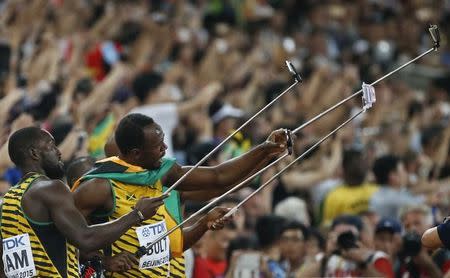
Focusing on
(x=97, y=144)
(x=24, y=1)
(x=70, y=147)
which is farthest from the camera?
(x=24, y=1)

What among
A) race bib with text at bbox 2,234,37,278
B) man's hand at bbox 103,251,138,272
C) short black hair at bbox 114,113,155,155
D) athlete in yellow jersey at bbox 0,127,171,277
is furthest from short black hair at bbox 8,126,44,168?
man's hand at bbox 103,251,138,272

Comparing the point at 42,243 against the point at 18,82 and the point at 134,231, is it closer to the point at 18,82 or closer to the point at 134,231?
the point at 134,231

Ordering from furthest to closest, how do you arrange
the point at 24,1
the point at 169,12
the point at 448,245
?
1. the point at 169,12
2. the point at 24,1
3. the point at 448,245

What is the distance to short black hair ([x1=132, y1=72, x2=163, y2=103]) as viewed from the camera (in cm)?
1543

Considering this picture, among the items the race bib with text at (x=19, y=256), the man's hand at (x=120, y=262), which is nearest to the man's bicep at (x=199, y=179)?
the man's hand at (x=120, y=262)

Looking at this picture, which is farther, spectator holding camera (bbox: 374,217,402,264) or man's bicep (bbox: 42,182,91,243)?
spectator holding camera (bbox: 374,217,402,264)

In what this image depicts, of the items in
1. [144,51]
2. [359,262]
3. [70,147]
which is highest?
[144,51]

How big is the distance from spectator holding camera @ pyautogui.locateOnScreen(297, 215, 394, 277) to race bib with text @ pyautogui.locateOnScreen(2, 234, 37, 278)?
129 inches

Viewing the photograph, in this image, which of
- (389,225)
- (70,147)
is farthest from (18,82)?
(389,225)

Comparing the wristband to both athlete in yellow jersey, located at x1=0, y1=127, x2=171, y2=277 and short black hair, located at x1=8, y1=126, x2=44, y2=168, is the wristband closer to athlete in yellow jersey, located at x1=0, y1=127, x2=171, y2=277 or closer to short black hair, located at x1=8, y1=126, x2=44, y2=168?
athlete in yellow jersey, located at x1=0, y1=127, x2=171, y2=277

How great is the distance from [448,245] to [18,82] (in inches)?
261

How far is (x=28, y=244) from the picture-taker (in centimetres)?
775

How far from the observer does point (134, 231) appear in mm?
8227

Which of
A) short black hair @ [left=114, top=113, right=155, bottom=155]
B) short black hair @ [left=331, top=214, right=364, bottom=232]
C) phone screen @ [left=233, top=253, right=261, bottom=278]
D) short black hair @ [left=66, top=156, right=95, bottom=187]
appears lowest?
phone screen @ [left=233, top=253, right=261, bottom=278]
